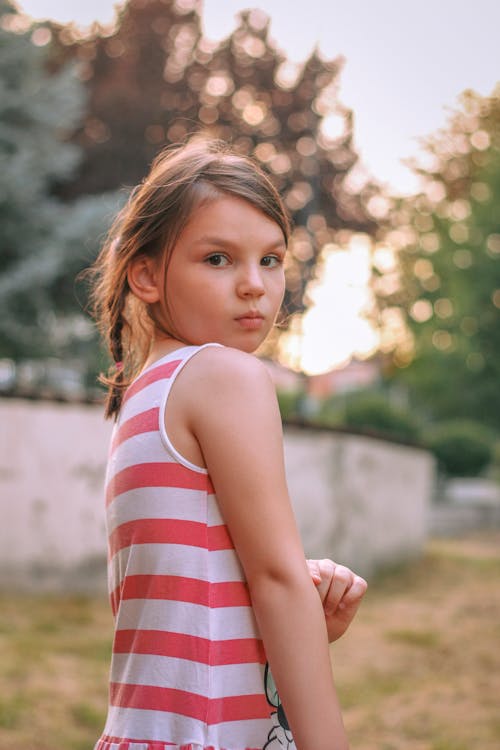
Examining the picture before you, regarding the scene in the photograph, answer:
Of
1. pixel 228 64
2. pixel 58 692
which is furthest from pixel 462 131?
pixel 58 692

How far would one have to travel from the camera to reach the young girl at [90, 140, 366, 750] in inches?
41.3

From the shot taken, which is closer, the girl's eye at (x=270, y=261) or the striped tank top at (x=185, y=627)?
the striped tank top at (x=185, y=627)

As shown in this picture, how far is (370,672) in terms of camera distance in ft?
17.5

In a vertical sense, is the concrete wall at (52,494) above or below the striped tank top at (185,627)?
above

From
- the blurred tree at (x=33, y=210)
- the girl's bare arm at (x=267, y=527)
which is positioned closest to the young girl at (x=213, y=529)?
the girl's bare arm at (x=267, y=527)

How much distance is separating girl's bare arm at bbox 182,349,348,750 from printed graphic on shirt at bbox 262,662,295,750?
0.21ft

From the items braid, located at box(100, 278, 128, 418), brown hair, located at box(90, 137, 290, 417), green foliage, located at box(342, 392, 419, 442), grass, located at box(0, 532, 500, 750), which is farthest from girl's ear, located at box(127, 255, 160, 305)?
green foliage, located at box(342, 392, 419, 442)

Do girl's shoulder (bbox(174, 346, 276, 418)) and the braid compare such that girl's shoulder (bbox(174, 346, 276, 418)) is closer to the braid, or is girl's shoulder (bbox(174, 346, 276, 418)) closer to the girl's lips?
the girl's lips

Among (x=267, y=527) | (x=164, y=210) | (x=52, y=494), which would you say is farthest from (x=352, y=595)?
(x=52, y=494)

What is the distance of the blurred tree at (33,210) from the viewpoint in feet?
38.4

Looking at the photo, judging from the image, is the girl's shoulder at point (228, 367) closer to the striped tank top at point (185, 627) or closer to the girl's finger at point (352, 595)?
the striped tank top at point (185, 627)

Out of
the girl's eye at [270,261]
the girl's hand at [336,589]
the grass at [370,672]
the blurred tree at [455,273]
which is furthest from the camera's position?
the blurred tree at [455,273]

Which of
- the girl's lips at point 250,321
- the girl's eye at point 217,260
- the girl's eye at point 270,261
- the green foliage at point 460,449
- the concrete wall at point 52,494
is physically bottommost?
the girl's lips at point 250,321

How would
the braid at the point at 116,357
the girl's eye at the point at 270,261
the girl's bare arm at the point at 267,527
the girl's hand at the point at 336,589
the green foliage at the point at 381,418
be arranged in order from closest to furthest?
the girl's bare arm at the point at 267,527 < the girl's hand at the point at 336,589 < the girl's eye at the point at 270,261 < the braid at the point at 116,357 < the green foliage at the point at 381,418
